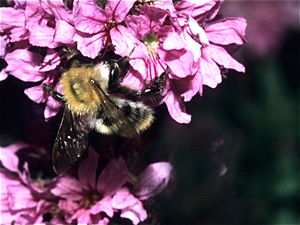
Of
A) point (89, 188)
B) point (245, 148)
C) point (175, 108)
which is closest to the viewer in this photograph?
point (175, 108)

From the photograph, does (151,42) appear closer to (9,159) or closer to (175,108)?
(175,108)

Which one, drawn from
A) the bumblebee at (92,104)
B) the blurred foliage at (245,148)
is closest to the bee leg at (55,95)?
the bumblebee at (92,104)

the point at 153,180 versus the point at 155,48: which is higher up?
the point at 155,48

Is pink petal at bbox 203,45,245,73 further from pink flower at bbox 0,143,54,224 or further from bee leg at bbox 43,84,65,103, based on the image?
pink flower at bbox 0,143,54,224

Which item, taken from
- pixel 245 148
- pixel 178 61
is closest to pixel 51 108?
pixel 178 61

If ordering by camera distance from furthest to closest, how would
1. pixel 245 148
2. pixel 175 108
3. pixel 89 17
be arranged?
pixel 245 148, pixel 175 108, pixel 89 17

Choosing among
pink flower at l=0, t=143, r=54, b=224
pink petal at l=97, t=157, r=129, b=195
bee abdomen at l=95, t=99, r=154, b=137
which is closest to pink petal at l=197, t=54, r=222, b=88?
bee abdomen at l=95, t=99, r=154, b=137
